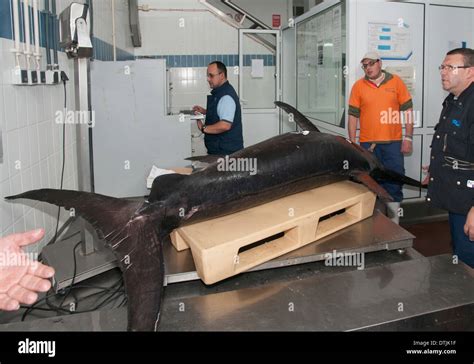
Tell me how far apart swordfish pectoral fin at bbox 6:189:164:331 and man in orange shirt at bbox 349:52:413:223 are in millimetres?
3537

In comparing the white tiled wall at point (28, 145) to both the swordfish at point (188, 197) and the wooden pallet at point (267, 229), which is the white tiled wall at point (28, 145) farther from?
the wooden pallet at point (267, 229)

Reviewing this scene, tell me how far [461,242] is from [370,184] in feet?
3.23

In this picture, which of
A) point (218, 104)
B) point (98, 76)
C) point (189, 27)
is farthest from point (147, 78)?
point (189, 27)

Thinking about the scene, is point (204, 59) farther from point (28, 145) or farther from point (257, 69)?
point (28, 145)

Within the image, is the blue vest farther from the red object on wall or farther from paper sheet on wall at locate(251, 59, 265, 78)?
the red object on wall

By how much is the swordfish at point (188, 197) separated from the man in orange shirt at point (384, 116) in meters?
2.42

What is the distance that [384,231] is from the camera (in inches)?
88.6

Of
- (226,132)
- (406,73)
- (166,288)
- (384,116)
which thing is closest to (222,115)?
(226,132)

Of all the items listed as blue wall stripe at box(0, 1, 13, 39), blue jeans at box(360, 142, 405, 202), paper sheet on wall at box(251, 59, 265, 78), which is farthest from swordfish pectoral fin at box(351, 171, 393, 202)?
paper sheet on wall at box(251, 59, 265, 78)

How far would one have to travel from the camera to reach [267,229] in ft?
6.28

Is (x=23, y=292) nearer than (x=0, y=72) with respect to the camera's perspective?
Yes

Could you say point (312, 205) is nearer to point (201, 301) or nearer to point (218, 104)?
point (201, 301)

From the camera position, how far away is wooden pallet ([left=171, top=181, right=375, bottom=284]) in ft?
→ 5.91

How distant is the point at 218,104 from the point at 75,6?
8.38ft
